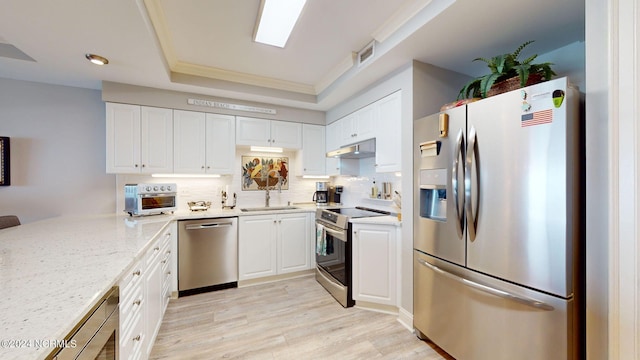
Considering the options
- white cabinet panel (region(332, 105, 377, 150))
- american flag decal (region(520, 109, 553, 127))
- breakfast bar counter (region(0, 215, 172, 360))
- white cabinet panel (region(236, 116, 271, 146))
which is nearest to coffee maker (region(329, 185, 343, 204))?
white cabinet panel (region(332, 105, 377, 150))

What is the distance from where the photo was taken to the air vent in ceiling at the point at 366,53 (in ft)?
7.45

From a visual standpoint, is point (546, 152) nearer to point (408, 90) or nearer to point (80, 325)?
point (408, 90)

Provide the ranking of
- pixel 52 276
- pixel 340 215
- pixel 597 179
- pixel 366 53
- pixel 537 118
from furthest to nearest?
pixel 340 215, pixel 366 53, pixel 537 118, pixel 597 179, pixel 52 276

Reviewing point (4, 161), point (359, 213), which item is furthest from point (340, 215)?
point (4, 161)

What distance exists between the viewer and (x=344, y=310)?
252cm

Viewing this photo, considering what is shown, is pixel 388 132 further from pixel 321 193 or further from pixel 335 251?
pixel 321 193

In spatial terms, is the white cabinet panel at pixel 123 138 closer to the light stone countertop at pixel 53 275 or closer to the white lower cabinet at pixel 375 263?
the light stone countertop at pixel 53 275

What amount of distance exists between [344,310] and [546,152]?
214 cm

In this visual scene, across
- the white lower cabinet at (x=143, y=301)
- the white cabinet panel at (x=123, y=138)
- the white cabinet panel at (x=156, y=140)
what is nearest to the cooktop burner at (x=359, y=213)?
the white lower cabinet at (x=143, y=301)

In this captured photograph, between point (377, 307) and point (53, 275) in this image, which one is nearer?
point (53, 275)

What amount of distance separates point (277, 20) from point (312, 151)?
2027 mm

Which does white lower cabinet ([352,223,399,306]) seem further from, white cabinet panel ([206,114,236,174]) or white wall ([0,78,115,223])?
white wall ([0,78,115,223])

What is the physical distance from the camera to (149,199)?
2.67 meters

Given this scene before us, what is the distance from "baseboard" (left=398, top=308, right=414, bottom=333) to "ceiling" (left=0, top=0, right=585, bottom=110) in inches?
90.7
